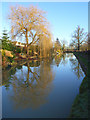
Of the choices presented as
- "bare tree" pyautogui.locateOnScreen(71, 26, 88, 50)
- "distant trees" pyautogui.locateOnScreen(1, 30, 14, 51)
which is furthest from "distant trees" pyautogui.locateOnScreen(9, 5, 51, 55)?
"bare tree" pyautogui.locateOnScreen(71, 26, 88, 50)

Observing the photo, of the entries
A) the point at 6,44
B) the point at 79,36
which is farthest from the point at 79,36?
the point at 6,44

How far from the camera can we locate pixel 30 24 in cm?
2005

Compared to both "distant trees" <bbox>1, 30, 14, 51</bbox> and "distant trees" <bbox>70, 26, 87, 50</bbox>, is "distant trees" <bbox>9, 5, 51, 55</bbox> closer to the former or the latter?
"distant trees" <bbox>1, 30, 14, 51</bbox>

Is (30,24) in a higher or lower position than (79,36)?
lower

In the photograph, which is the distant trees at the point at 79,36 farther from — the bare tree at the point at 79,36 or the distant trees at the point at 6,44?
the distant trees at the point at 6,44

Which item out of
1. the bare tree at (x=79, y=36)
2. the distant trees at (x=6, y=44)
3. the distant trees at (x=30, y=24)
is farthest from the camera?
the bare tree at (x=79, y=36)

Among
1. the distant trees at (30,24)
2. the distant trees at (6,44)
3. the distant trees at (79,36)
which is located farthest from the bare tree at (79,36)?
the distant trees at (6,44)

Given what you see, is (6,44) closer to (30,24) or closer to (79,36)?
(30,24)

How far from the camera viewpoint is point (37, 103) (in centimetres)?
366

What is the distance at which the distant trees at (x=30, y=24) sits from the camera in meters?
19.4

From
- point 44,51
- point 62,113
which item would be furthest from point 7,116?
point 44,51

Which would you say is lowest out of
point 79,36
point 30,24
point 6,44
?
point 6,44

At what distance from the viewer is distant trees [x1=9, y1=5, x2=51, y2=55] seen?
19.4 m

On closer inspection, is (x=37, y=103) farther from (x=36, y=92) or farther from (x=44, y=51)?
(x=44, y=51)
